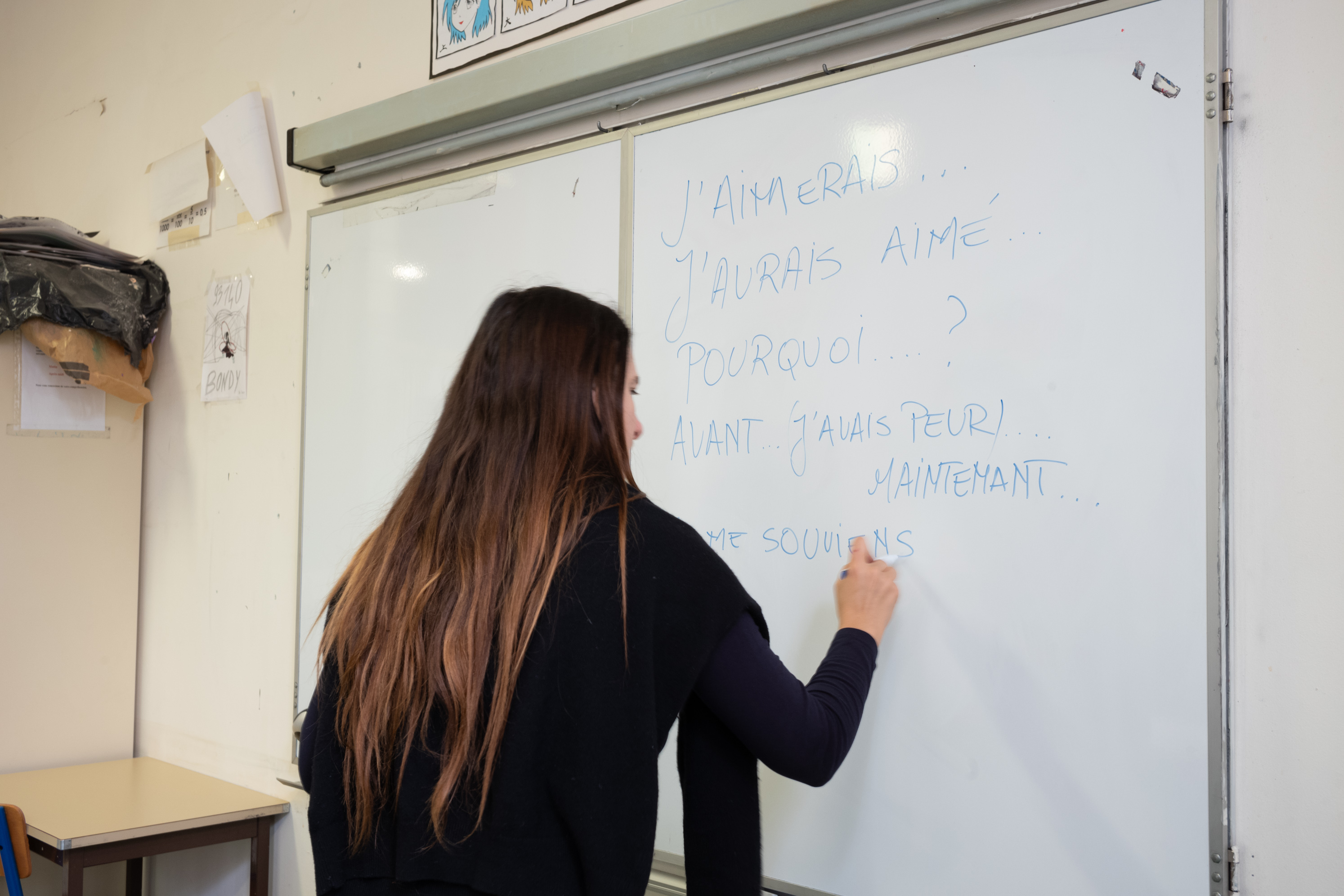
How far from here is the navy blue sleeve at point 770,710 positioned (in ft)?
2.74

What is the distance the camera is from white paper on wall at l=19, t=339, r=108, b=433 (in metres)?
2.11

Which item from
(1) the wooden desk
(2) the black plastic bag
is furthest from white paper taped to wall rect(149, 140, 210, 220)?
(1) the wooden desk

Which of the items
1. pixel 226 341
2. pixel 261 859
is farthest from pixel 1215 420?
pixel 226 341

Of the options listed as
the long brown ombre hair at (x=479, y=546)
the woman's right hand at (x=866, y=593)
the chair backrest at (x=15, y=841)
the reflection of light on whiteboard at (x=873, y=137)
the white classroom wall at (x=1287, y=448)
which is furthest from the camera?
the chair backrest at (x=15, y=841)

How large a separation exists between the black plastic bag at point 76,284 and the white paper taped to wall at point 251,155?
399mm

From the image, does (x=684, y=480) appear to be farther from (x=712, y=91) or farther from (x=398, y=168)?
(x=398, y=168)

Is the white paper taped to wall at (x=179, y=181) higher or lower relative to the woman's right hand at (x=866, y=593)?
higher

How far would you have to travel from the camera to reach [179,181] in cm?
228

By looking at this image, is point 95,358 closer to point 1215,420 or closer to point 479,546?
point 479,546

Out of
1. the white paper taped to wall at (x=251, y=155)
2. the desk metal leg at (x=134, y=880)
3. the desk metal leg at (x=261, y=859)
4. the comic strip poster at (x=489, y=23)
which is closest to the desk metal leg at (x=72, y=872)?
the desk metal leg at (x=261, y=859)

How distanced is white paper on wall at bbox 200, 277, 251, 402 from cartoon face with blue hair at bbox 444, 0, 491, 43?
2.51 ft

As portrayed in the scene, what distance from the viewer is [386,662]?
808 mm

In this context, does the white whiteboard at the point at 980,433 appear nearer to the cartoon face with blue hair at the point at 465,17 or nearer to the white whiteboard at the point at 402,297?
the white whiteboard at the point at 402,297

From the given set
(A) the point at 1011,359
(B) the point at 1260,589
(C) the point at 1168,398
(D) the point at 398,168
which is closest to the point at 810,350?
(A) the point at 1011,359
